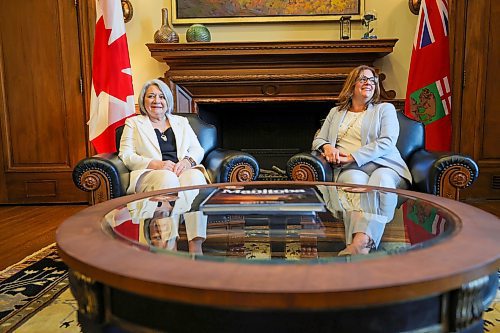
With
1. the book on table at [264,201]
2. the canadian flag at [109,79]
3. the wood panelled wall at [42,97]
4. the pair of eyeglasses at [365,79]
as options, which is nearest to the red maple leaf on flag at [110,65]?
the canadian flag at [109,79]

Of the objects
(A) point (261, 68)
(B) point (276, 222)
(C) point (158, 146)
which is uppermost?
(A) point (261, 68)

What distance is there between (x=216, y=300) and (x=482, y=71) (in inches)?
142

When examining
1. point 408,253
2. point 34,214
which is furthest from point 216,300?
point 34,214

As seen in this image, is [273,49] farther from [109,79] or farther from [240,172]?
[240,172]

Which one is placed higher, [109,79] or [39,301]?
[109,79]

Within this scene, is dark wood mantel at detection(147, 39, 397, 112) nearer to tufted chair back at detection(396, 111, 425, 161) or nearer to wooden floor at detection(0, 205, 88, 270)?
tufted chair back at detection(396, 111, 425, 161)

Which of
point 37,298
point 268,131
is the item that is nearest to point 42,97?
point 268,131

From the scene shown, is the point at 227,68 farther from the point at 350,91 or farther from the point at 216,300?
the point at 216,300

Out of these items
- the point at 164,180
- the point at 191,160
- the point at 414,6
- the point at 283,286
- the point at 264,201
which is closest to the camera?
the point at 283,286

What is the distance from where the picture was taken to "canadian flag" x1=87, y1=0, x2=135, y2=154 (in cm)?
334

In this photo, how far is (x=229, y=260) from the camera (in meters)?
0.83

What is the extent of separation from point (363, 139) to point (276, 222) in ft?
4.20

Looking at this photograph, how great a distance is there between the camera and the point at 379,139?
2443 mm

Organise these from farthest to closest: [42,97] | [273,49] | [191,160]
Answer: [42,97]
[273,49]
[191,160]
